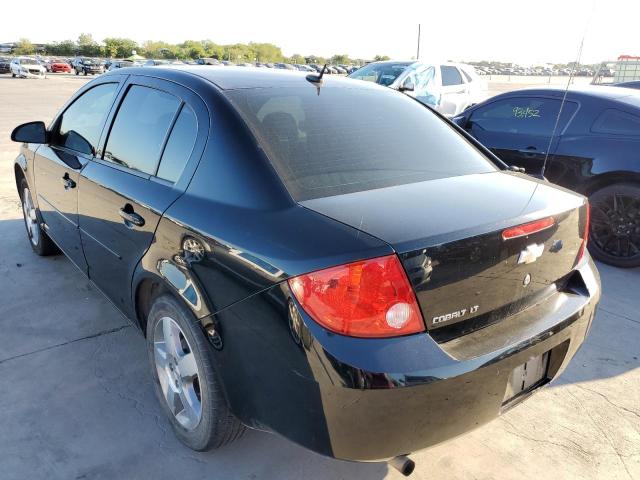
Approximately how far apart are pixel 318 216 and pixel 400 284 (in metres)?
0.37

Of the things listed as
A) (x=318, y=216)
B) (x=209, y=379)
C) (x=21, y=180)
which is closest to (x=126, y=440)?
(x=209, y=379)

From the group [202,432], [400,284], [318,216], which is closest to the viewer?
[400,284]

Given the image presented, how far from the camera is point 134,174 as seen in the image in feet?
8.40

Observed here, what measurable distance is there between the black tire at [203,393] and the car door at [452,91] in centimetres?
974

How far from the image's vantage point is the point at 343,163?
222 cm

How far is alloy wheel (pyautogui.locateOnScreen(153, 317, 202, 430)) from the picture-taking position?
227 centimetres

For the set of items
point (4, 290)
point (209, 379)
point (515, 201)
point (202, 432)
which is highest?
point (515, 201)

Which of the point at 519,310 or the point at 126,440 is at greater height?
the point at 519,310

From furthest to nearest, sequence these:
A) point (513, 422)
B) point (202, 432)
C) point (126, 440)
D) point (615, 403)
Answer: point (615, 403) → point (513, 422) → point (126, 440) → point (202, 432)

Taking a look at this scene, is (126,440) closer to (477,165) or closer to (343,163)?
(343,163)

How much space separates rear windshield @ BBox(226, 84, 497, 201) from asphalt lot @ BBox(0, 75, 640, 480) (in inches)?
42.6

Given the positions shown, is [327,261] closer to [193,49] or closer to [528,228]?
[528,228]

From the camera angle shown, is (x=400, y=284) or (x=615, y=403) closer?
(x=400, y=284)

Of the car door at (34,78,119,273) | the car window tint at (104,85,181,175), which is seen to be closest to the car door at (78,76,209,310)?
the car window tint at (104,85,181,175)
